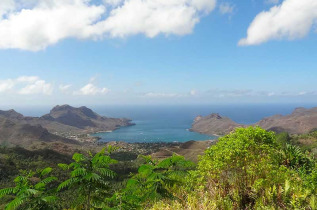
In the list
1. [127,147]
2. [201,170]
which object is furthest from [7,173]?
[127,147]

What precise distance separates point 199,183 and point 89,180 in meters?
6.33

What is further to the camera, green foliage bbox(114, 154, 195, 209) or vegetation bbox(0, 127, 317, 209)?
green foliage bbox(114, 154, 195, 209)

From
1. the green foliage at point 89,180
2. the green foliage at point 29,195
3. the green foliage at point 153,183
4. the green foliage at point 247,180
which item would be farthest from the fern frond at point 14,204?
the green foliage at point 247,180

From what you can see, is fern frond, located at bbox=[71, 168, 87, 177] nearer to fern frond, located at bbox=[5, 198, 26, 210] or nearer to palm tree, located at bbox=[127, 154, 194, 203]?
fern frond, located at bbox=[5, 198, 26, 210]

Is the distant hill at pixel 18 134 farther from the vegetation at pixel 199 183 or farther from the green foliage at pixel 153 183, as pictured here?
the green foliage at pixel 153 183

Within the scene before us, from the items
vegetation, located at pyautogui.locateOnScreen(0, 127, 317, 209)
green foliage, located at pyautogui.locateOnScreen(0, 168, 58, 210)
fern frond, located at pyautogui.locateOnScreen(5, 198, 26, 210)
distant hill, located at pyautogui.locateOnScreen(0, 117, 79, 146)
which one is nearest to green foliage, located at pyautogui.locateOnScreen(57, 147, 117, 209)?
vegetation, located at pyautogui.locateOnScreen(0, 127, 317, 209)

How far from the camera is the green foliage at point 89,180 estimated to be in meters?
8.20

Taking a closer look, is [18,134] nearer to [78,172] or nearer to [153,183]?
[78,172]

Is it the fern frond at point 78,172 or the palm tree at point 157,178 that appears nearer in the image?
the fern frond at point 78,172

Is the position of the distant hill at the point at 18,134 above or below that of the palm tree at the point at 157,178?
below

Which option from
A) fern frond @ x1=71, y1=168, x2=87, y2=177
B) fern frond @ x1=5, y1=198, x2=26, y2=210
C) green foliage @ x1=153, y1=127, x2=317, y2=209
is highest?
fern frond @ x1=71, y1=168, x2=87, y2=177

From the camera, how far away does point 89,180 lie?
8.41m

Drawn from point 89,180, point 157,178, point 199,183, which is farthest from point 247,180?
point 89,180

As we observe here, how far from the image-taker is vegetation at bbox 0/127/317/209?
26.8 feet
